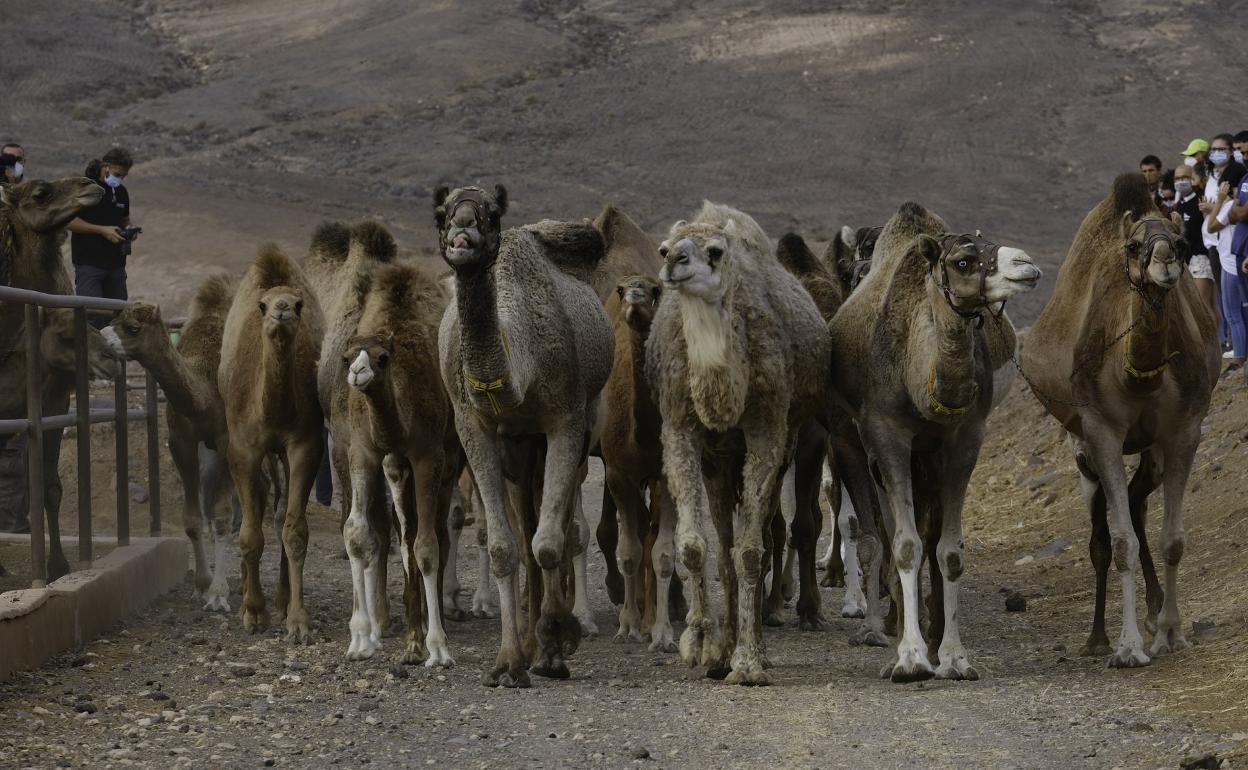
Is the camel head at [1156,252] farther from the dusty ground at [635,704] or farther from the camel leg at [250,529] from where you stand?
the camel leg at [250,529]

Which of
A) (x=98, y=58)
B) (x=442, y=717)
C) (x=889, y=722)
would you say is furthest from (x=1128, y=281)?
(x=98, y=58)

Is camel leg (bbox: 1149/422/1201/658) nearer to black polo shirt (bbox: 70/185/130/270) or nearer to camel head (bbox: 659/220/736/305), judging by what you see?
camel head (bbox: 659/220/736/305)

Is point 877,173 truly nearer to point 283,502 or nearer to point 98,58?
point 98,58

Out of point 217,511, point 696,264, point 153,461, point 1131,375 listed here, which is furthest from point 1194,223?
point 153,461

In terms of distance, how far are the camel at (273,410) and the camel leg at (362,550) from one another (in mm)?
635

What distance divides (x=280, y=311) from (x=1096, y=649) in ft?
17.3

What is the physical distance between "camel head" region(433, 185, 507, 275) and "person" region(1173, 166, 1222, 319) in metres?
9.70

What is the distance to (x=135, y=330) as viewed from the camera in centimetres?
1236

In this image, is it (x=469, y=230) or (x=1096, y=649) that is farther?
(x=1096, y=649)

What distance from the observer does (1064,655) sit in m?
10.2

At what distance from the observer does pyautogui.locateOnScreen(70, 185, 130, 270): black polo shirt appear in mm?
15578

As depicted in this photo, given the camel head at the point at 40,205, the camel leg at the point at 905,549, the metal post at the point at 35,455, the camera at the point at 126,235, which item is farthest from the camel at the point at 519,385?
the camera at the point at 126,235

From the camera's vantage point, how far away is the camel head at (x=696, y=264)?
9.02m

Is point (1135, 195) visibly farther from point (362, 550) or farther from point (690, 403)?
point (362, 550)
